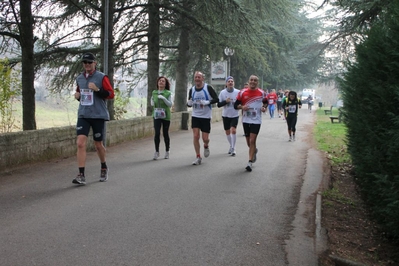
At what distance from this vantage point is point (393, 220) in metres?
4.58

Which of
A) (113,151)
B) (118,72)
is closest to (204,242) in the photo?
(113,151)

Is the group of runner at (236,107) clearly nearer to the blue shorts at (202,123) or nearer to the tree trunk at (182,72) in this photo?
the blue shorts at (202,123)

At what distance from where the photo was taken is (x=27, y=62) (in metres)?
10.4

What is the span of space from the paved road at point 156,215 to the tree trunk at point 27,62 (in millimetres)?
1944

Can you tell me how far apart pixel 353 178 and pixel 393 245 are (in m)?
4.39

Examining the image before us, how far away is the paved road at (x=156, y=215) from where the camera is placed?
166 inches

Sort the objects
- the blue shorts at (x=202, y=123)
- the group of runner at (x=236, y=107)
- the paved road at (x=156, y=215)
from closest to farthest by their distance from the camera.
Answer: the paved road at (x=156, y=215)
the group of runner at (x=236, y=107)
the blue shorts at (x=202, y=123)

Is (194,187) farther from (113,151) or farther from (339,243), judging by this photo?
(113,151)

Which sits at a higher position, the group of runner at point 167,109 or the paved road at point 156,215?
the group of runner at point 167,109

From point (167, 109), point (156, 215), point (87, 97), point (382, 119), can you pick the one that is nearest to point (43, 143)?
point (87, 97)

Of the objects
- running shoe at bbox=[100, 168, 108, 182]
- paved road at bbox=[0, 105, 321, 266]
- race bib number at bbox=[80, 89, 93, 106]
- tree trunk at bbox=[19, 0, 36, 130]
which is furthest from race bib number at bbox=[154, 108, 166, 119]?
tree trunk at bbox=[19, 0, 36, 130]

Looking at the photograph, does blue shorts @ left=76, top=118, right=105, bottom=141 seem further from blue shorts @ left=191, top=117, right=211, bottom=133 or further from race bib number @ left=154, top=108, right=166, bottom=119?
blue shorts @ left=191, top=117, right=211, bottom=133

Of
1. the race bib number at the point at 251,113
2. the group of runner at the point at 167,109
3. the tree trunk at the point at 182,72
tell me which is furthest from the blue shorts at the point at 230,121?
the tree trunk at the point at 182,72

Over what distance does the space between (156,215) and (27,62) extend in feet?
21.7
